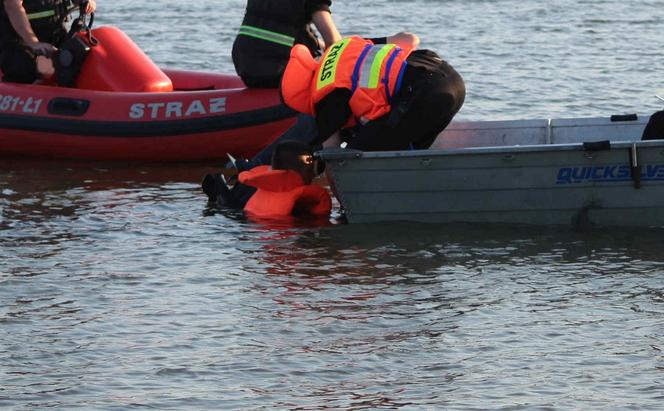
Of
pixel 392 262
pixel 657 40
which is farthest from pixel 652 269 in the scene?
pixel 657 40

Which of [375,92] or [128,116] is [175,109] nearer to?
[128,116]

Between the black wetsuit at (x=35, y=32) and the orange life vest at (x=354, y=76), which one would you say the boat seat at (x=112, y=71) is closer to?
the black wetsuit at (x=35, y=32)

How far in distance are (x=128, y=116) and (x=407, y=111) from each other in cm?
251

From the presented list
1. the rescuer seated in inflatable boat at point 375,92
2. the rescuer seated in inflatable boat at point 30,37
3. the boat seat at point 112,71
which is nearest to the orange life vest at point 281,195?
the rescuer seated in inflatable boat at point 375,92

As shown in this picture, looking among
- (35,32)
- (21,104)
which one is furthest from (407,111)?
(35,32)

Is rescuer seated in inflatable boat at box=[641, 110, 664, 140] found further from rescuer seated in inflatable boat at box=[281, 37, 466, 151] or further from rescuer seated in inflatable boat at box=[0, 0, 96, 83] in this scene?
rescuer seated in inflatable boat at box=[0, 0, 96, 83]

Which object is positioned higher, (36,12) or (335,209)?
(36,12)

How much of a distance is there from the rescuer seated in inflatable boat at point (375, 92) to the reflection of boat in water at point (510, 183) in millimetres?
202

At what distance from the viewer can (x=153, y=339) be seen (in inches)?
216

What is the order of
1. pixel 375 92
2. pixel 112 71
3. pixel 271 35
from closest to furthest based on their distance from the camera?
pixel 375 92, pixel 271 35, pixel 112 71

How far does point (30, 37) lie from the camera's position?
9.37 m

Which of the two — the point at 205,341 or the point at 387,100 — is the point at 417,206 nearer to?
the point at 387,100

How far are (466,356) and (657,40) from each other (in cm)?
945

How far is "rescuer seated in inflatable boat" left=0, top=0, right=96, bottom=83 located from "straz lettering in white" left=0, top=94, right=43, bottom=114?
0.84 feet
